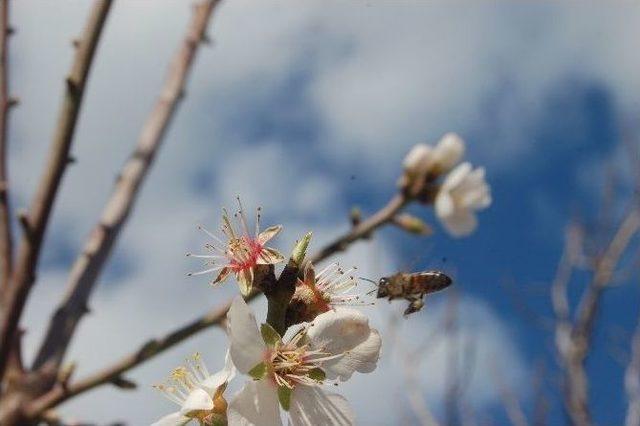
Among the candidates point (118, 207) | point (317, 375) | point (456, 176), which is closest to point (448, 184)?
point (456, 176)

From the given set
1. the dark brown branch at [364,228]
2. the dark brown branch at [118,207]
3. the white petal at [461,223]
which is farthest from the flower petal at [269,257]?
the white petal at [461,223]

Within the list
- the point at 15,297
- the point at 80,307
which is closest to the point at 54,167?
the point at 15,297

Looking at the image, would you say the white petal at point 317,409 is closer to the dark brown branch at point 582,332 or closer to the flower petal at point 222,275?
the flower petal at point 222,275

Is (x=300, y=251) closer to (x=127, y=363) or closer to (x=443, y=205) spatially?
(x=127, y=363)

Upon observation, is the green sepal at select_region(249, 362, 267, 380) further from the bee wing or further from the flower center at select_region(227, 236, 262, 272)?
the bee wing

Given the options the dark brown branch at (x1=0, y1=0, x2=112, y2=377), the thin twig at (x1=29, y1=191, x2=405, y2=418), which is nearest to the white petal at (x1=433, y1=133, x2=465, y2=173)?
the thin twig at (x1=29, y1=191, x2=405, y2=418)
